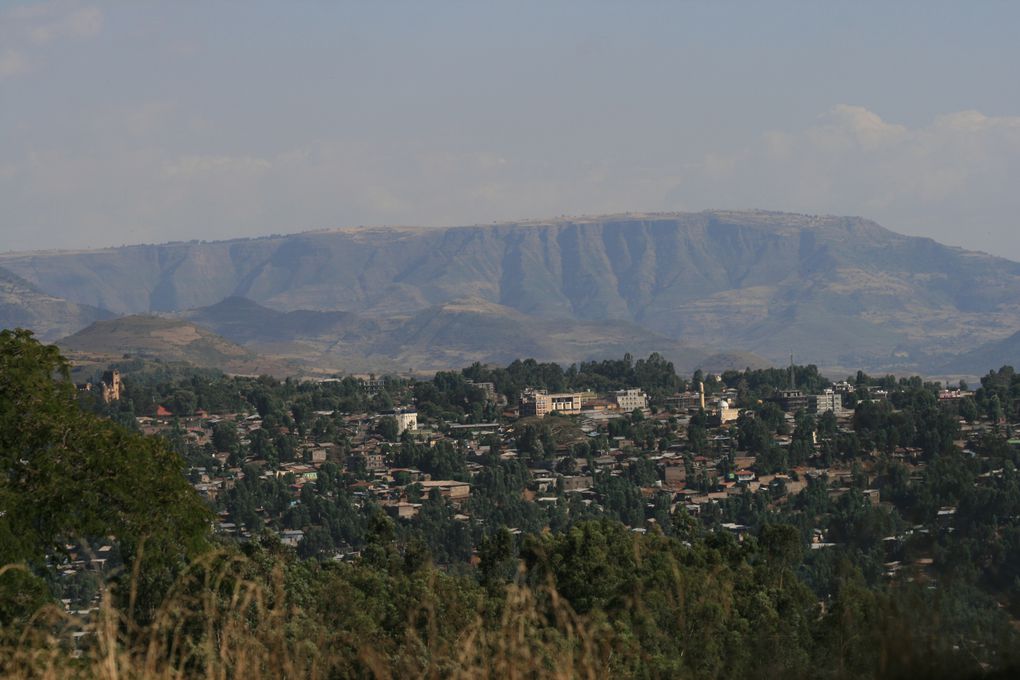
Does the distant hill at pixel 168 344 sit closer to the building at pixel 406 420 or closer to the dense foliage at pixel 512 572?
the building at pixel 406 420

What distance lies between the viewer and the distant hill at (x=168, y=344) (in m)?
164

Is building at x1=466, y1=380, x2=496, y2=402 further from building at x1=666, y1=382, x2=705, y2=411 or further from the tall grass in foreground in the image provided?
the tall grass in foreground

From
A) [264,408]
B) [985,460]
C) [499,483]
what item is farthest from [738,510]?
[264,408]

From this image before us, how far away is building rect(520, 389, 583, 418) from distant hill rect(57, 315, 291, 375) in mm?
73197

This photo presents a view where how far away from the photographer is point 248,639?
275 inches

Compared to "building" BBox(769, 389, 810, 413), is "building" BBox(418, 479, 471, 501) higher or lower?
lower

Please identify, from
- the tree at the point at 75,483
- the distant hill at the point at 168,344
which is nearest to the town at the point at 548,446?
the tree at the point at 75,483

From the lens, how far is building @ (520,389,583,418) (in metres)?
85.7

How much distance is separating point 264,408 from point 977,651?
82.6m

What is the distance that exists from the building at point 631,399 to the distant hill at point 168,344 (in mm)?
71189

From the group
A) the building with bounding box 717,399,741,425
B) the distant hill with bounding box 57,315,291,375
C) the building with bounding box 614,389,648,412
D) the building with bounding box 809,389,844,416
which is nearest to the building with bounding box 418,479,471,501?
the building with bounding box 717,399,741,425

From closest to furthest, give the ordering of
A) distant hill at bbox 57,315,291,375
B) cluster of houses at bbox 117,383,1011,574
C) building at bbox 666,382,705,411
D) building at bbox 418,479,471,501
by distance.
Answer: cluster of houses at bbox 117,383,1011,574 < building at bbox 418,479,471,501 < building at bbox 666,382,705,411 < distant hill at bbox 57,315,291,375

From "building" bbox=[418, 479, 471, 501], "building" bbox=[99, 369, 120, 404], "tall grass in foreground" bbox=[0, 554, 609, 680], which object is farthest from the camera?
"building" bbox=[99, 369, 120, 404]

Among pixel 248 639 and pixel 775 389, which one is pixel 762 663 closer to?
pixel 248 639
